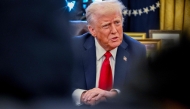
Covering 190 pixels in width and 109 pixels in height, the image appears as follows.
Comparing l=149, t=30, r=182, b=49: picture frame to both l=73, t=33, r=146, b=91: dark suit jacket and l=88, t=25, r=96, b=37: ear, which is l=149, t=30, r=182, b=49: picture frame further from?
l=88, t=25, r=96, b=37: ear

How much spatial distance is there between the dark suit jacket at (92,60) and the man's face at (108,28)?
0.07 feet

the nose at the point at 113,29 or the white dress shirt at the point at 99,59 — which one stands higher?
the nose at the point at 113,29

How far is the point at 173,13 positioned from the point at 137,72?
0.67 ft

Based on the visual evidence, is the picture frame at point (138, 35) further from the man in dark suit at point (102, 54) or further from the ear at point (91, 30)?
the ear at point (91, 30)

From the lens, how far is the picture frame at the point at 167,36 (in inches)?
33.5

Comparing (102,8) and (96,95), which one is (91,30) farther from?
(96,95)

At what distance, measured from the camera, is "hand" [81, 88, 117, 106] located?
93 cm

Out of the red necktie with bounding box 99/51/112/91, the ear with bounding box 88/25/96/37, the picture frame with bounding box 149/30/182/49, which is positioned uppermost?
the ear with bounding box 88/25/96/37

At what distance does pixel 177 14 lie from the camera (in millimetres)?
860

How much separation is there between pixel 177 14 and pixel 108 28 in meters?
0.20

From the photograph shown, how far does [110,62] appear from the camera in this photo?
96cm

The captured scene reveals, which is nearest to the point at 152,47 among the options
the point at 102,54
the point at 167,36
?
the point at 167,36

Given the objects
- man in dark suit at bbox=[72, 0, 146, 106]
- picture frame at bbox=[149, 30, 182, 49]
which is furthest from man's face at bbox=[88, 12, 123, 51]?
picture frame at bbox=[149, 30, 182, 49]

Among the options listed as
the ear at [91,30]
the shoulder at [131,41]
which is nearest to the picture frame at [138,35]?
the shoulder at [131,41]
